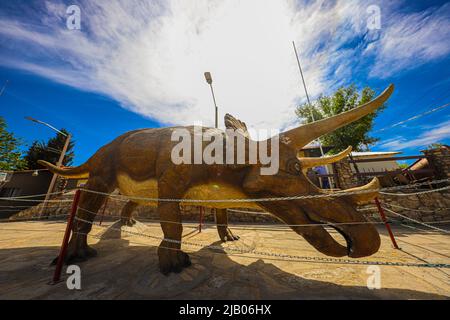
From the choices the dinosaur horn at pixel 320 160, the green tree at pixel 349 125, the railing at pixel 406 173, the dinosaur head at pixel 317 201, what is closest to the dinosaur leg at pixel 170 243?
the dinosaur head at pixel 317 201

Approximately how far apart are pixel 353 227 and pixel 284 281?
3.22 feet

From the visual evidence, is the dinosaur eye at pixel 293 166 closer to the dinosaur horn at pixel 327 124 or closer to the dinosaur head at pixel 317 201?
the dinosaur head at pixel 317 201

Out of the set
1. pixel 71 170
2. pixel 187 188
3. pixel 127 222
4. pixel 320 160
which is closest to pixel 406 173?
pixel 320 160

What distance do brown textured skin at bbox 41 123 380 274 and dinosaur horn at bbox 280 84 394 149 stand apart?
17 cm

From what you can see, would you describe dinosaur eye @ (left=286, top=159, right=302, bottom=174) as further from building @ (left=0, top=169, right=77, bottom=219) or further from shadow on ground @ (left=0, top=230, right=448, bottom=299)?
building @ (left=0, top=169, right=77, bottom=219)

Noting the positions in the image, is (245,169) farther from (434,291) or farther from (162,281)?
(434,291)

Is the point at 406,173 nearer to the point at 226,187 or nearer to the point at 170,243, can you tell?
the point at 226,187

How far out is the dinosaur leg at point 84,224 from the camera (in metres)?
2.77

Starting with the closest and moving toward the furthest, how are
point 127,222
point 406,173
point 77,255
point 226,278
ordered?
point 226,278 → point 77,255 → point 127,222 → point 406,173

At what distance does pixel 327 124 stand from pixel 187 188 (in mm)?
2047

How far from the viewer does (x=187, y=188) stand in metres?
2.53
